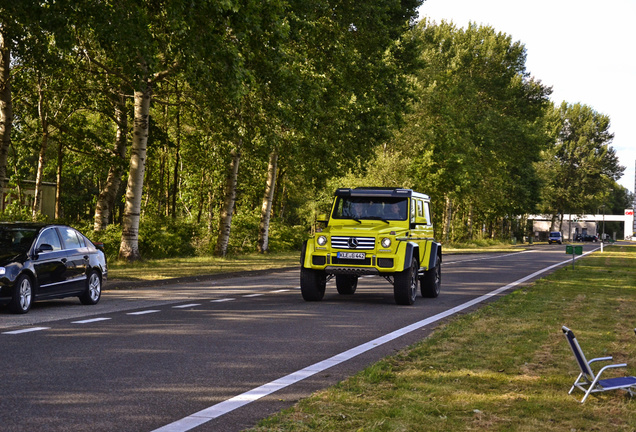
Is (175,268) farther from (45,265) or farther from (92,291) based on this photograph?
(45,265)

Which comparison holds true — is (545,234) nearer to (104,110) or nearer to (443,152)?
(443,152)

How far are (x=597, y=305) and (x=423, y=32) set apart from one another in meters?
50.9

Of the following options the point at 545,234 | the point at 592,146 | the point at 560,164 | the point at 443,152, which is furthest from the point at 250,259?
the point at 545,234

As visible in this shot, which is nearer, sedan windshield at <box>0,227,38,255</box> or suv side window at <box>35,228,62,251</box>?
sedan windshield at <box>0,227,38,255</box>

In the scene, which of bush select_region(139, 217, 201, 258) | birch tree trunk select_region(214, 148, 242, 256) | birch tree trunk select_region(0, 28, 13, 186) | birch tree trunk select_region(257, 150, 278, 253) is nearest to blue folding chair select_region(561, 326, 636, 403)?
birch tree trunk select_region(0, 28, 13, 186)

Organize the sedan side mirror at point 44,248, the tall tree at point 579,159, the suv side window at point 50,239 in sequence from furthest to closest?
the tall tree at point 579,159
the suv side window at point 50,239
the sedan side mirror at point 44,248

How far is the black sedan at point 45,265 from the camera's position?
12.9 m

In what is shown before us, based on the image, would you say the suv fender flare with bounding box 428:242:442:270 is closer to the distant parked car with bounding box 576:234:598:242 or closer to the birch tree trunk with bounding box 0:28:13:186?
the birch tree trunk with bounding box 0:28:13:186

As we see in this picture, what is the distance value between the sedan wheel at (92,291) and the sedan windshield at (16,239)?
1.56m

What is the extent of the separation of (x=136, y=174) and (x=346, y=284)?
989 centimetres

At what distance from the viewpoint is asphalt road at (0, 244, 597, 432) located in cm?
625

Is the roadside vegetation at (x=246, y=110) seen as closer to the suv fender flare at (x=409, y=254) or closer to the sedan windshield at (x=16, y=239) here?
the sedan windshield at (x=16, y=239)

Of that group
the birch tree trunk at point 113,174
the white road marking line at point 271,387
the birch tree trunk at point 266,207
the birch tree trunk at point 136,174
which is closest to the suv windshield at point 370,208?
the white road marking line at point 271,387

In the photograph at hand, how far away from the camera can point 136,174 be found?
25250 mm
